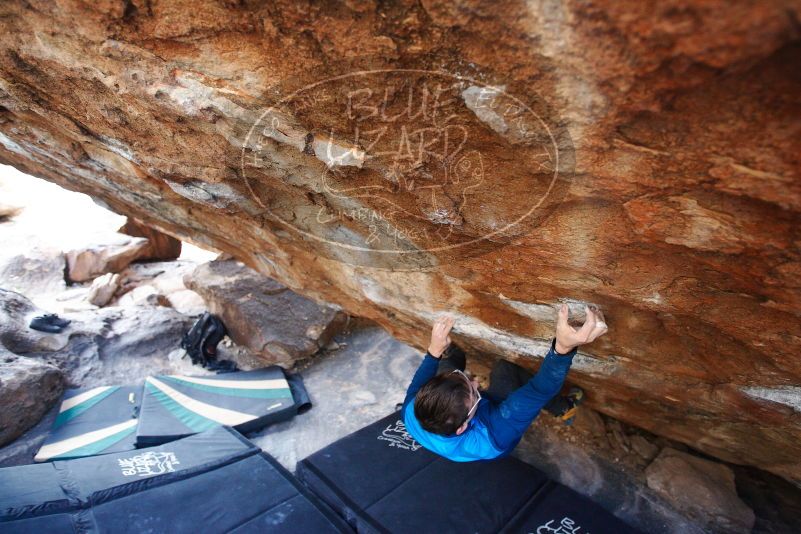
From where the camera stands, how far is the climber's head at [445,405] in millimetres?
2277

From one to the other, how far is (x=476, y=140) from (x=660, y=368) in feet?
5.21

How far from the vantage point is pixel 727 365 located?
1921 mm

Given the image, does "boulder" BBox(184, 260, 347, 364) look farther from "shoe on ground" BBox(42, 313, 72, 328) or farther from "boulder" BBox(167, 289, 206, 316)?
"shoe on ground" BBox(42, 313, 72, 328)

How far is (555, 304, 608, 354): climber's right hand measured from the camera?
6.12ft

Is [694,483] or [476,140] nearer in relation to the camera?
[476,140]

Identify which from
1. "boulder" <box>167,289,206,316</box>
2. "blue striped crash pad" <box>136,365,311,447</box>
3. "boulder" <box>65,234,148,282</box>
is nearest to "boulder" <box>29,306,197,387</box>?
"boulder" <box>167,289,206,316</box>

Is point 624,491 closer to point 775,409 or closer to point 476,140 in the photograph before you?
point 775,409

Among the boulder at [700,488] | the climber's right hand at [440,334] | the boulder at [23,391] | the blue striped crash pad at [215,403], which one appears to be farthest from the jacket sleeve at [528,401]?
the boulder at [23,391]

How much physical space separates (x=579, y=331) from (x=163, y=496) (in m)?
2.61

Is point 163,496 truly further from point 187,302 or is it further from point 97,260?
point 97,260

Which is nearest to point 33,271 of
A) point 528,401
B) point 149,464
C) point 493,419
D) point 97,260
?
point 97,260

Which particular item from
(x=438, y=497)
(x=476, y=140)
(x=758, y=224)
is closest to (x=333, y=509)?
(x=438, y=497)

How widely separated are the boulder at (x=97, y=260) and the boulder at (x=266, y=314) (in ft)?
8.68

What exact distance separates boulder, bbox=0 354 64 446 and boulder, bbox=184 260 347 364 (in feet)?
5.14
